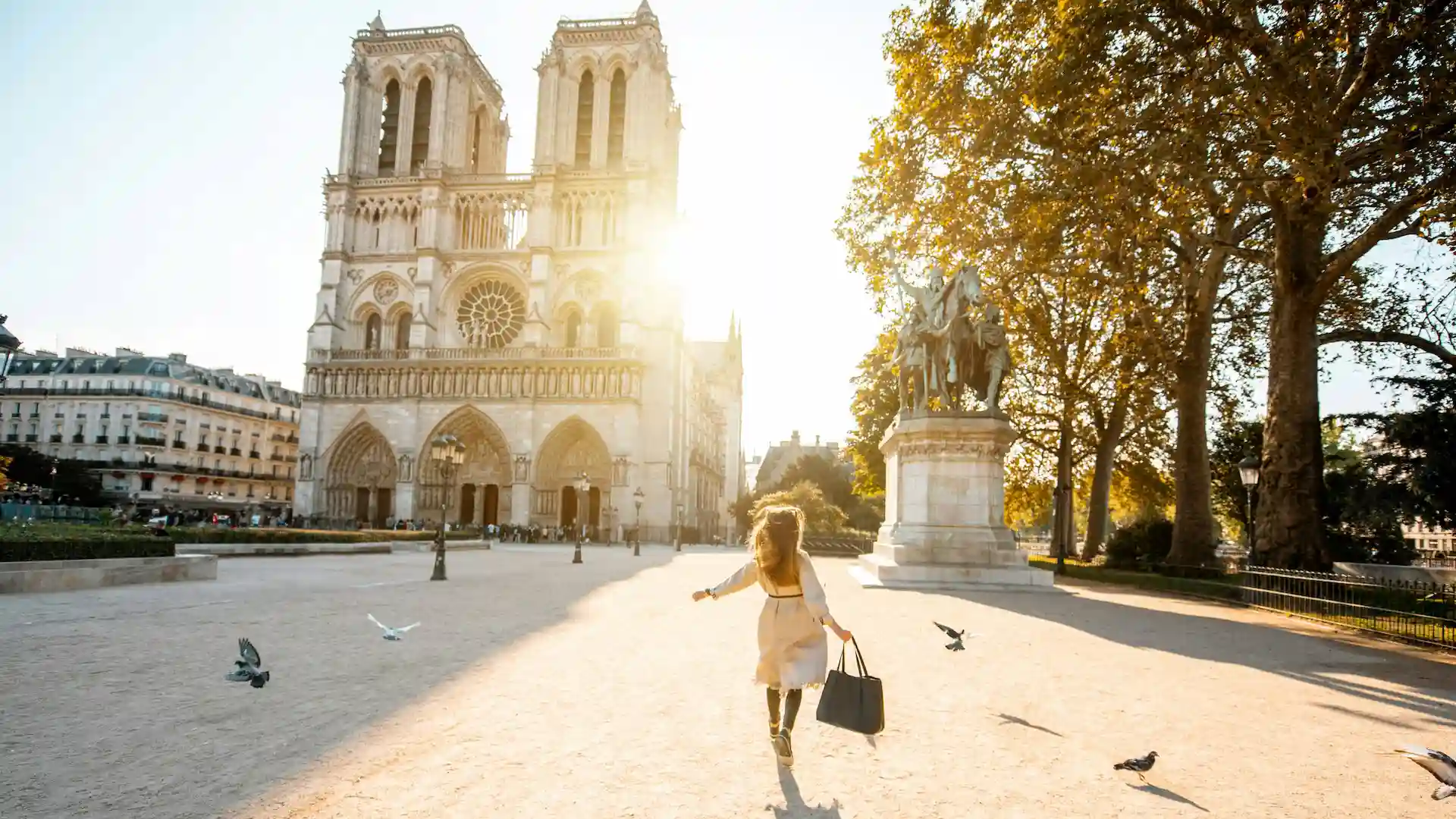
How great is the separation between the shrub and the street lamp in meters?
24.3

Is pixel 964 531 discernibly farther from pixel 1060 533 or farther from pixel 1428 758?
pixel 1428 758

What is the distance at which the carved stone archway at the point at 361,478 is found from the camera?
4838 centimetres

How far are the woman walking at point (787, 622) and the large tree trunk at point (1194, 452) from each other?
18537mm

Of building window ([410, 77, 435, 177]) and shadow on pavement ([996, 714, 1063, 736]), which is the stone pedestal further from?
building window ([410, 77, 435, 177])

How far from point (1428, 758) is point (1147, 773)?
1.13 meters

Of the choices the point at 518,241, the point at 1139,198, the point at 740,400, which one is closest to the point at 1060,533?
the point at 1139,198

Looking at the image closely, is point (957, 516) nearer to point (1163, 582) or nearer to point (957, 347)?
point (957, 347)

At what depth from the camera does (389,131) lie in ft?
171

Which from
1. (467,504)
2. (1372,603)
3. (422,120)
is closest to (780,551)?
(1372,603)

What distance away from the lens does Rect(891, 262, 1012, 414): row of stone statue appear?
1594 centimetres

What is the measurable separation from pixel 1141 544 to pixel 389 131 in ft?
153

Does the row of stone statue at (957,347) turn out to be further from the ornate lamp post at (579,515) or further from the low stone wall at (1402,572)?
the ornate lamp post at (579,515)

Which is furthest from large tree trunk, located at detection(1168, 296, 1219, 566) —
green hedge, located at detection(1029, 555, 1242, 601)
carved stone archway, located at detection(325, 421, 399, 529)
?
carved stone archway, located at detection(325, 421, 399, 529)

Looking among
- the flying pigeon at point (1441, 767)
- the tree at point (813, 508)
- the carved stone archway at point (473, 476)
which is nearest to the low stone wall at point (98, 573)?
the flying pigeon at point (1441, 767)
